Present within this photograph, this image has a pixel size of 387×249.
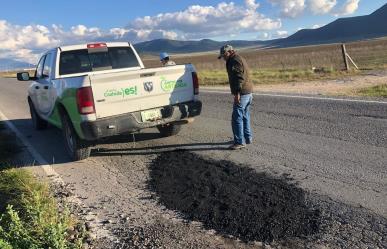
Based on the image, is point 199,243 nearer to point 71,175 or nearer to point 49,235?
point 49,235

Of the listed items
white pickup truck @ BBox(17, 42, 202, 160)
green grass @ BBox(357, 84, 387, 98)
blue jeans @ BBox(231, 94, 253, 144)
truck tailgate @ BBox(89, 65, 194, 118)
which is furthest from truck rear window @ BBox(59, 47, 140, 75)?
green grass @ BBox(357, 84, 387, 98)

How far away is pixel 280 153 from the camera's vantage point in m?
7.04

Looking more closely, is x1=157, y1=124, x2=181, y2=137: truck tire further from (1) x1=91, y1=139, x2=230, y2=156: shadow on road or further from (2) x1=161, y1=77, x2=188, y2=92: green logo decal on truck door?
(2) x1=161, y1=77, x2=188, y2=92: green logo decal on truck door

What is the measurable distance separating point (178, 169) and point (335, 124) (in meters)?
3.56

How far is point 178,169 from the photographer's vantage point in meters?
6.58

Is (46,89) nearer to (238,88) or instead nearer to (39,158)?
(39,158)

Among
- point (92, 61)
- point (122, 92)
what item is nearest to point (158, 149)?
point (122, 92)

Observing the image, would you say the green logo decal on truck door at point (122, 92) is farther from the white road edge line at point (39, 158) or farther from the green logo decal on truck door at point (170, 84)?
the white road edge line at point (39, 158)

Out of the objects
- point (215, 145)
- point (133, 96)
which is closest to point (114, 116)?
point (133, 96)

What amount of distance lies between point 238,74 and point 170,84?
1165 mm

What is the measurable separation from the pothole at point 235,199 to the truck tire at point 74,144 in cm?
140

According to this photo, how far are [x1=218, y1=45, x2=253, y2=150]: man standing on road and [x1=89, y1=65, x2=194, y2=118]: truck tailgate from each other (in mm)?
858

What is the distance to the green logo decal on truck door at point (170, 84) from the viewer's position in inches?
302

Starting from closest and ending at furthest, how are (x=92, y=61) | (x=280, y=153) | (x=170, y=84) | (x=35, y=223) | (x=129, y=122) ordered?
(x=35, y=223), (x=280, y=153), (x=129, y=122), (x=170, y=84), (x=92, y=61)
